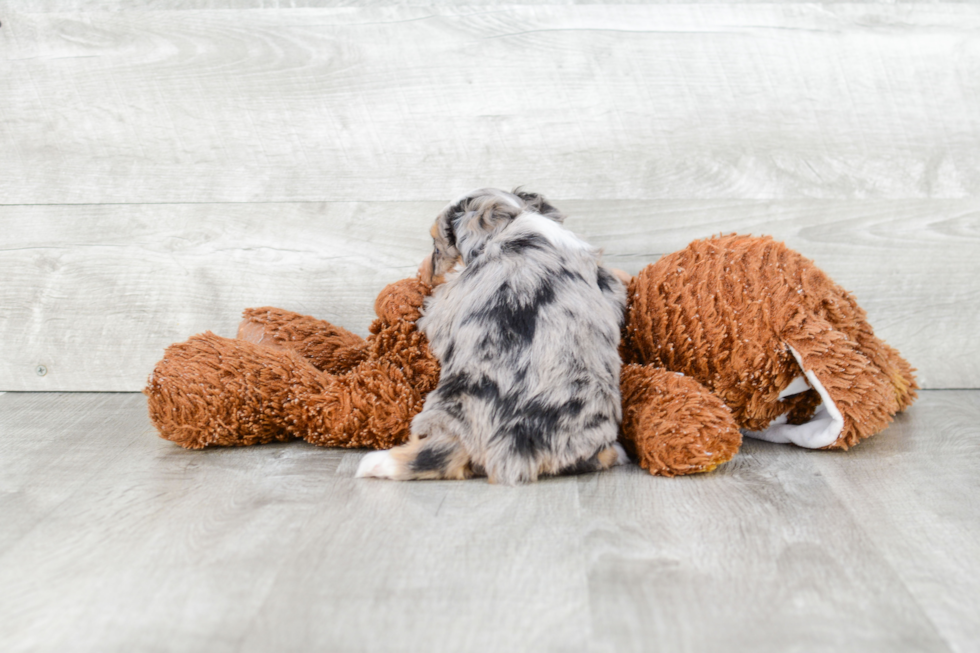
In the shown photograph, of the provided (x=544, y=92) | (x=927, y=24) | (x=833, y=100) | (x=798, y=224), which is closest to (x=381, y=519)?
(x=544, y=92)

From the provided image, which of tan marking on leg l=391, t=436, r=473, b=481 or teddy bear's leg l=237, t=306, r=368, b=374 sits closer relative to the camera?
tan marking on leg l=391, t=436, r=473, b=481

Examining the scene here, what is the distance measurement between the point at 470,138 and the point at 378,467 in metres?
0.90

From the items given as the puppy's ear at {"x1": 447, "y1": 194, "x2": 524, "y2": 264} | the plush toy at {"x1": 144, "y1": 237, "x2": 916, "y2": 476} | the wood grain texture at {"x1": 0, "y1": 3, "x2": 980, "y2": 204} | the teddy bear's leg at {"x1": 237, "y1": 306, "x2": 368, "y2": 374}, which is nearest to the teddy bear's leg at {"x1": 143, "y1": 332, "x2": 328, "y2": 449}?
the plush toy at {"x1": 144, "y1": 237, "x2": 916, "y2": 476}

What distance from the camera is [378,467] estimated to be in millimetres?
1429

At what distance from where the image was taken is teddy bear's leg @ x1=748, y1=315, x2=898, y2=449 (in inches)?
58.6

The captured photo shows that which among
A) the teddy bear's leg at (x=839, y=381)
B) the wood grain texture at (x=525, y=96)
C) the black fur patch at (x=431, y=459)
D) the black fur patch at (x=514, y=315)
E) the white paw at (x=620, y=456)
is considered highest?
the wood grain texture at (x=525, y=96)

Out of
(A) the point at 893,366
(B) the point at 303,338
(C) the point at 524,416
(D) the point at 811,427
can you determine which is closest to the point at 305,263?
(B) the point at 303,338

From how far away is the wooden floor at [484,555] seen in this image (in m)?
0.95

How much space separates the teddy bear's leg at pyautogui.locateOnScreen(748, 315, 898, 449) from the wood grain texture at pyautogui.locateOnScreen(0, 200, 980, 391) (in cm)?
50

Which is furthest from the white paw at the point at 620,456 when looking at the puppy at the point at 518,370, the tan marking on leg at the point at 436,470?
the tan marking on leg at the point at 436,470

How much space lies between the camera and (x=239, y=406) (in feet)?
5.16

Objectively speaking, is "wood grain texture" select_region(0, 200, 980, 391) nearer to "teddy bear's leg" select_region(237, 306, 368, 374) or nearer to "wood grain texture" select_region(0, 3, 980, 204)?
"wood grain texture" select_region(0, 3, 980, 204)

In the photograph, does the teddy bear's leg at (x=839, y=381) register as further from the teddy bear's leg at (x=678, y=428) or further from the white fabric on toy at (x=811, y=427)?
the teddy bear's leg at (x=678, y=428)

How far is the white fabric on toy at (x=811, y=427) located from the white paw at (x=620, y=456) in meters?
0.35
